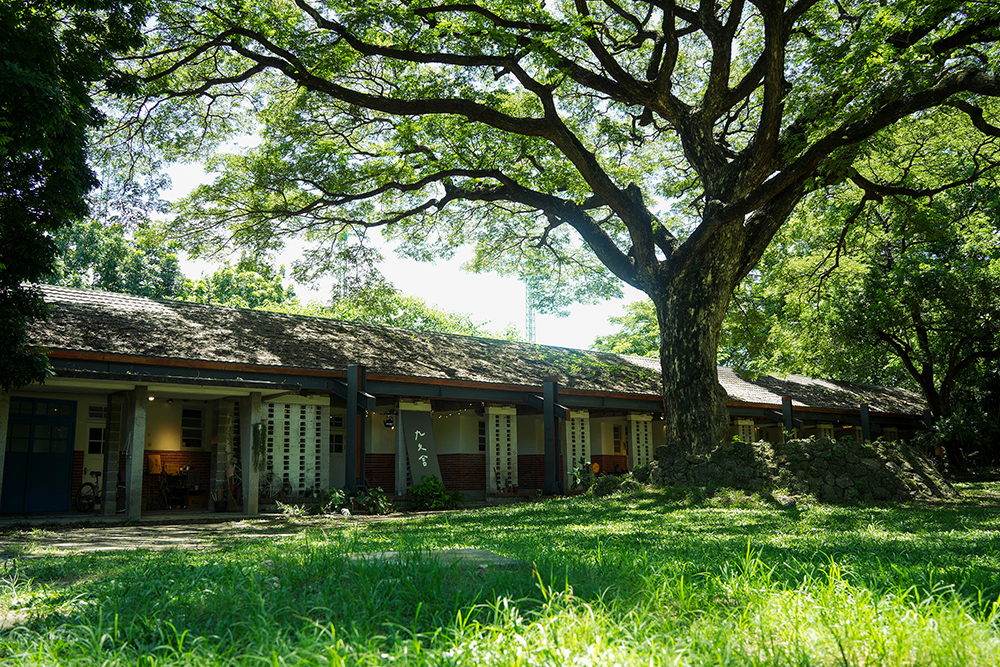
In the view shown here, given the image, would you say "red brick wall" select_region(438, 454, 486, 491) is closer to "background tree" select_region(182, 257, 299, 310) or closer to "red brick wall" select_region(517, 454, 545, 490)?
"red brick wall" select_region(517, 454, 545, 490)

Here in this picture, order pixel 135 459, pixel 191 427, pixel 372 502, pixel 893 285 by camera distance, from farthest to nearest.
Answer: pixel 893 285
pixel 191 427
pixel 372 502
pixel 135 459

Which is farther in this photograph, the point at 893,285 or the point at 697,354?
the point at 893,285

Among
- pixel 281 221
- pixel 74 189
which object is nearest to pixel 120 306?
pixel 281 221

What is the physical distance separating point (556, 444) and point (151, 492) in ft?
32.0

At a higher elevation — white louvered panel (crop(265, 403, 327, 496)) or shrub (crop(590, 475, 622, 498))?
white louvered panel (crop(265, 403, 327, 496))

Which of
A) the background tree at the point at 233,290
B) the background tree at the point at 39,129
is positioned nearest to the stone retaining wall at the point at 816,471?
the background tree at the point at 39,129

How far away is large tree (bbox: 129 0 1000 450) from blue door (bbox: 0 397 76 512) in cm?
513

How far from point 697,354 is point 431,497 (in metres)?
6.57

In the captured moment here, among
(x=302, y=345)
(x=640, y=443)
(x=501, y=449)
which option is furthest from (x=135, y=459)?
(x=640, y=443)

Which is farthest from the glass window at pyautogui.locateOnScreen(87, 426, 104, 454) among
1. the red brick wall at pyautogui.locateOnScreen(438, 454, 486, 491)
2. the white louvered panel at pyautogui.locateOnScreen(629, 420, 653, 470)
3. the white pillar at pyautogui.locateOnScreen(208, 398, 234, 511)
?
the white louvered panel at pyautogui.locateOnScreen(629, 420, 653, 470)

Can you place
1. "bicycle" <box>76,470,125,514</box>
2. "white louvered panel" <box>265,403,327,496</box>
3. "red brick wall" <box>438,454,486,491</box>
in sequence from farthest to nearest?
"red brick wall" <box>438,454,486,491</box> → "white louvered panel" <box>265,403,327,496</box> → "bicycle" <box>76,470,125,514</box>

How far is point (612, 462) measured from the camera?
76.2 ft

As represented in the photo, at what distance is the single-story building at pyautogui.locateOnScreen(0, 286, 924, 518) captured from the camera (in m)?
13.2

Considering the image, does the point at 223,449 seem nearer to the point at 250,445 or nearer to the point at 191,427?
the point at 250,445
